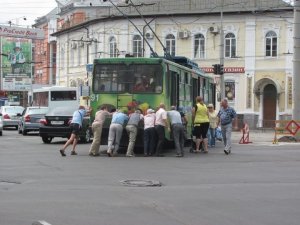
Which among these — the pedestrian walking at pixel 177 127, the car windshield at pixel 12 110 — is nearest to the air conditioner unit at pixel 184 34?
the car windshield at pixel 12 110

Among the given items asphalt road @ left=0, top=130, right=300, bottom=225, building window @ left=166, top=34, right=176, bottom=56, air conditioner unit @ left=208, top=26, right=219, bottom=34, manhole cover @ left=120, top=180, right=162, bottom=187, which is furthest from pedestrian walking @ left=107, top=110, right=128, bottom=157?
building window @ left=166, top=34, right=176, bottom=56

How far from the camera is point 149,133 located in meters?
19.8

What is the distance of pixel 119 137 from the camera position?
19516mm

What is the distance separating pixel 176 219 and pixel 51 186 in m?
4.13

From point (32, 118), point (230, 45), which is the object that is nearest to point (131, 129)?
point (32, 118)

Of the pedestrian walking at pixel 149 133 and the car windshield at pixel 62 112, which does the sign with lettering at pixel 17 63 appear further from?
the pedestrian walking at pixel 149 133

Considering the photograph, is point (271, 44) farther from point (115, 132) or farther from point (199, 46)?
point (115, 132)

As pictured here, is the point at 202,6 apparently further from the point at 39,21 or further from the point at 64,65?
the point at 39,21

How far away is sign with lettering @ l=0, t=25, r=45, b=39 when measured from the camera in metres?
A: 56.6

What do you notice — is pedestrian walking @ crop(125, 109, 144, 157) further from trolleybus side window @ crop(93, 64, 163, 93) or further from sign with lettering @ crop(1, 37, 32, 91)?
sign with lettering @ crop(1, 37, 32, 91)

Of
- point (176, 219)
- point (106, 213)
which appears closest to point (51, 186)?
point (106, 213)

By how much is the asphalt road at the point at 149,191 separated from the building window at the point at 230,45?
34340 millimetres

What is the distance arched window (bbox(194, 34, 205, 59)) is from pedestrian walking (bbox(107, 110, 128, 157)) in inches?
1377

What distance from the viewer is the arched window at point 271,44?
168 ft
